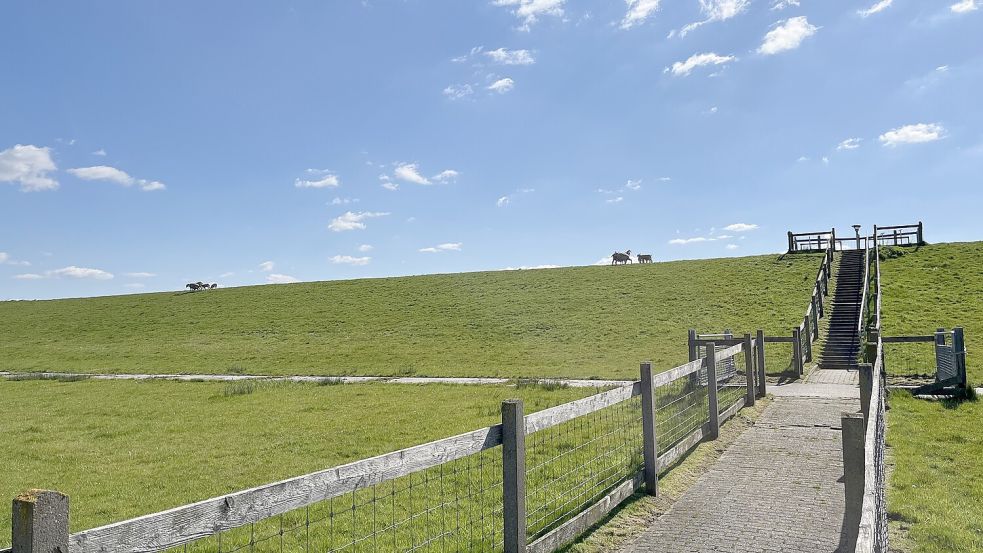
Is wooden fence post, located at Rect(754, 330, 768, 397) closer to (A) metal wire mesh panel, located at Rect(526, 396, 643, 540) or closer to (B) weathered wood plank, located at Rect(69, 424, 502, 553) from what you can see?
(A) metal wire mesh panel, located at Rect(526, 396, 643, 540)

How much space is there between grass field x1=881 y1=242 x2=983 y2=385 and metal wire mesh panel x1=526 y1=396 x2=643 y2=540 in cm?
1205

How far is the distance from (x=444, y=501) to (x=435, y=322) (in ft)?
108

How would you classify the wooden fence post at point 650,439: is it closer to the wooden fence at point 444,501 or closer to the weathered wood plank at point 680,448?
the wooden fence at point 444,501

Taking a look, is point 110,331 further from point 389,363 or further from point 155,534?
point 155,534

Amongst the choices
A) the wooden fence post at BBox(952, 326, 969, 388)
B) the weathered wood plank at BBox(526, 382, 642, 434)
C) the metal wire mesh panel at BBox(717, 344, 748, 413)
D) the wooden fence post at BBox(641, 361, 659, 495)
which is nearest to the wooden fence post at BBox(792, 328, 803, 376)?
the metal wire mesh panel at BBox(717, 344, 748, 413)

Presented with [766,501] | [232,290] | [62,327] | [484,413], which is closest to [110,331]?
[62,327]

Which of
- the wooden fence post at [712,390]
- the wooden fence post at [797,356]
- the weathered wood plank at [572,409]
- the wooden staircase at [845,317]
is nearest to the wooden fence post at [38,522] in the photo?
the weathered wood plank at [572,409]

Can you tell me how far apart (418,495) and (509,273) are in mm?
51095

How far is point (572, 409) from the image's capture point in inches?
237

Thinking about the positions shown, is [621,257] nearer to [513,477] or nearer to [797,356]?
[797,356]

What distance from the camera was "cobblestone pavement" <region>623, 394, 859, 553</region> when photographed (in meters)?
5.90

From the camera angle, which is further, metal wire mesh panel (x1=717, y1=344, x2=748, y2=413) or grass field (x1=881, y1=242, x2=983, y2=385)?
grass field (x1=881, y1=242, x2=983, y2=385)

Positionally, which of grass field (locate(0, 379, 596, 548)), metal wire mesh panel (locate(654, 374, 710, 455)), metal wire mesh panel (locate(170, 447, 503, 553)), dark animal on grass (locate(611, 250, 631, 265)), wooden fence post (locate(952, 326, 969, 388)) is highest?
dark animal on grass (locate(611, 250, 631, 265))

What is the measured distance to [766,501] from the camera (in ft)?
23.2
